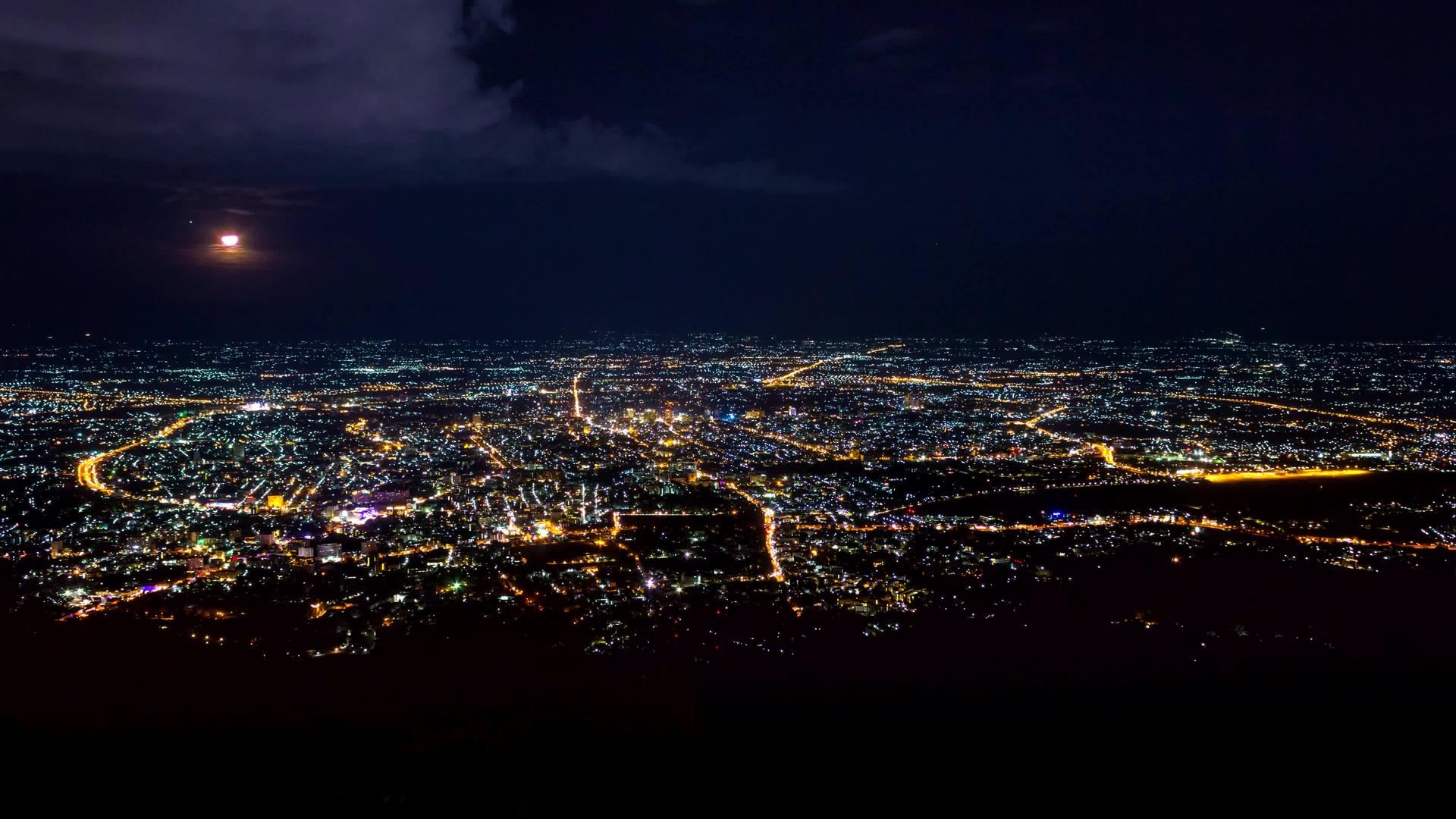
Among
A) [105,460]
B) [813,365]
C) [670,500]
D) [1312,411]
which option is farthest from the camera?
[813,365]

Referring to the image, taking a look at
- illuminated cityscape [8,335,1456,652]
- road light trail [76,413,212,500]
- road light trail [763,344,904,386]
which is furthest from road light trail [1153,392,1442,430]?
road light trail [76,413,212,500]

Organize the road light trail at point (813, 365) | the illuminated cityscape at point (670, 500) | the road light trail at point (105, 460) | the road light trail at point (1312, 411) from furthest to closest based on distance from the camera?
the road light trail at point (813, 365) → the road light trail at point (1312, 411) → the road light trail at point (105, 460) → the illuminated cityscape at point (670, 500)

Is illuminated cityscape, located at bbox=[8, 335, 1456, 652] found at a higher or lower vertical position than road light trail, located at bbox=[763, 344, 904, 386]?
lower

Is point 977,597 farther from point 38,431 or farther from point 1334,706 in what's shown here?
point 38,431

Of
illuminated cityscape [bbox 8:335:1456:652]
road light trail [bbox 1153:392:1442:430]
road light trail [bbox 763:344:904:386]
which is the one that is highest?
road light trail [bbox 763:344:904:386]

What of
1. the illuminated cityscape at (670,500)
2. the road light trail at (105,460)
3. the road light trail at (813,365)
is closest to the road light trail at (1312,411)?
the illuminated cityscape at (670,500)

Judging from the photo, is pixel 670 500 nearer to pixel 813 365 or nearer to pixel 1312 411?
pixel 1312 411

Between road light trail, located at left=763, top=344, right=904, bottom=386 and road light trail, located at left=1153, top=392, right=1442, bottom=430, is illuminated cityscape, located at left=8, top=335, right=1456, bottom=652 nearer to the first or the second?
road light trail, located at left=1153, top=392, right=1442, bottom=430

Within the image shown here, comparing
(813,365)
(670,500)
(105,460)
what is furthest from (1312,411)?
(105,460)

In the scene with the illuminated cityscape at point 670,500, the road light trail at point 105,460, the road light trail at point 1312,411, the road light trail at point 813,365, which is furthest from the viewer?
the road light trail at point 813,365

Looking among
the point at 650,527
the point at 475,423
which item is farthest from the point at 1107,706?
the point at 475,423

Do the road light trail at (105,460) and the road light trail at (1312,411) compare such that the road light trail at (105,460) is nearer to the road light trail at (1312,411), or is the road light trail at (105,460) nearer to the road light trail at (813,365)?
the road light trail at (813,365)
